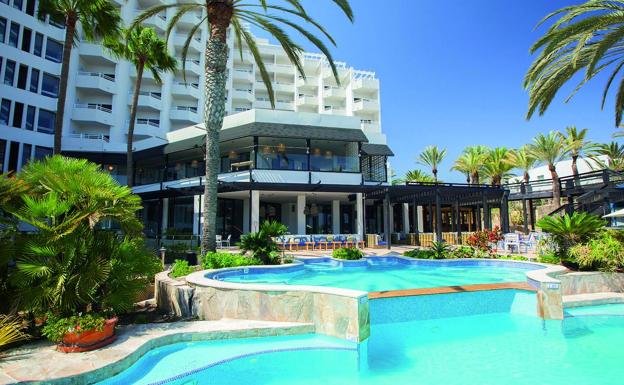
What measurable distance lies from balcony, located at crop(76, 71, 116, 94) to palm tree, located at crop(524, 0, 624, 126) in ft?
116

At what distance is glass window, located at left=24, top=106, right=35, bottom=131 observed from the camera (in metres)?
26.1

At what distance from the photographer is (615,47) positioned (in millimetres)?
9961

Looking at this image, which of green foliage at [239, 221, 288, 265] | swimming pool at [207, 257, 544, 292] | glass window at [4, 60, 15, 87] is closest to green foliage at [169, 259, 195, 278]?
swimming pool at [207, 257, 544, 292]

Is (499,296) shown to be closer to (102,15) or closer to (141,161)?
(102,15)

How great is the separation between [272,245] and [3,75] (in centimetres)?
2645

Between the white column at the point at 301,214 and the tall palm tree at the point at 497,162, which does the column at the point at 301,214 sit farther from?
the tall palm tree at the point at 497,162

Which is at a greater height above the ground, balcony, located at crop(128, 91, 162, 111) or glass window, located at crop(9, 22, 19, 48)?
glass window, located at crop(9, 22, 19, 48)

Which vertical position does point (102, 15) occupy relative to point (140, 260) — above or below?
above

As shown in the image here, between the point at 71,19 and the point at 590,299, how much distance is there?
19839mm

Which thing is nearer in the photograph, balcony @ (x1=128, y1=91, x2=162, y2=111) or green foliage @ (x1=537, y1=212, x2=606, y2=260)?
green foliage @ (x1=537, y1=212, x2=606, y2=260)

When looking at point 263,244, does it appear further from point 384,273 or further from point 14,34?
point 14,34

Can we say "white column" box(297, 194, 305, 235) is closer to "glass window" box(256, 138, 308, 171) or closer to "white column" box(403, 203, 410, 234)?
"glass window" box(256, 138, 308, 171)

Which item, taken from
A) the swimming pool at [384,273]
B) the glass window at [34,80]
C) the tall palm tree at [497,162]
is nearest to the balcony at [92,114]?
the glass window at [34,80]

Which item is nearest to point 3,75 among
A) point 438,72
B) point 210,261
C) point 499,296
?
point 210,261
